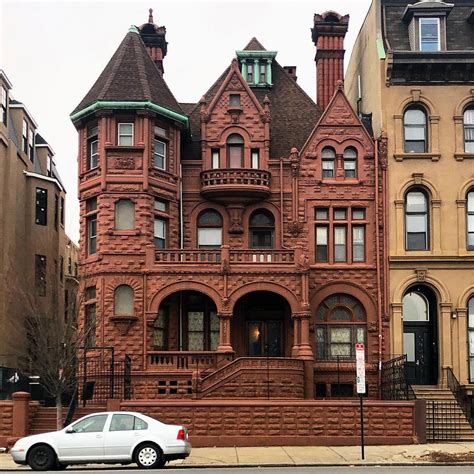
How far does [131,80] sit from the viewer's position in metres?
36.1

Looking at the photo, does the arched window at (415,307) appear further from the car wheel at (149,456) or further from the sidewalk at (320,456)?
the car wheel at (149,456)

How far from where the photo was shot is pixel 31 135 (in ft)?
164

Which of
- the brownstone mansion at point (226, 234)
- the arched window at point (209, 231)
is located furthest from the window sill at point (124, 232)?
the arched window at point (209, 231)

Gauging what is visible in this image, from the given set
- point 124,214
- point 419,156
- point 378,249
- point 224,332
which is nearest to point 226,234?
point 124,214

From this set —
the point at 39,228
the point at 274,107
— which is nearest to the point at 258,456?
the point at 274,107

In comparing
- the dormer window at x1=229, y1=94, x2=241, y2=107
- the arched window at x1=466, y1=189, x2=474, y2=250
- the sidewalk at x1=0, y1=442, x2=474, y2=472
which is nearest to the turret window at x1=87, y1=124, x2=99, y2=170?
the dormer window at x1=229, y1=94, x2=241, y2=107

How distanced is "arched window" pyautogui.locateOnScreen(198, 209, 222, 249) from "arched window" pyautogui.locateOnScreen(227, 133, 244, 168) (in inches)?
86.0

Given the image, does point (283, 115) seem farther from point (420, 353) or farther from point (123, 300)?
point (420, 353)

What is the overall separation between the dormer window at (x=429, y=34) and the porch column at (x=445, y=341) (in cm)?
1069

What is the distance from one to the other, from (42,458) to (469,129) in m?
23.1

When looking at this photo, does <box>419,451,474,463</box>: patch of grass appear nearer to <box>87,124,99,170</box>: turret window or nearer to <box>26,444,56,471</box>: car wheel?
<box>26,444,56,471</box>: car wheel

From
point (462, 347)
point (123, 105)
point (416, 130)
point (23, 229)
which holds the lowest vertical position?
point (462, 347)

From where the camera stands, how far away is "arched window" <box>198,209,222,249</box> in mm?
37594

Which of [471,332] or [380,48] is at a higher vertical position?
[380,48]
